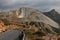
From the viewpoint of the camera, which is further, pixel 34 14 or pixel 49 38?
pixel 34 14

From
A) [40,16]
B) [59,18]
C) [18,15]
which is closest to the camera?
[40,16]

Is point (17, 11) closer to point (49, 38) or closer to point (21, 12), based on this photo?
point (21, 12)

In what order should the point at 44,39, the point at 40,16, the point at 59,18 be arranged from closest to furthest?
the point at 44,39
the point at 40,16
the point at 59,18

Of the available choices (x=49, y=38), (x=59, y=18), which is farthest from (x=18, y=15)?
(x=49, y=38)

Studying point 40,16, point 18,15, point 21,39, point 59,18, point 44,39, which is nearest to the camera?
point 21,39

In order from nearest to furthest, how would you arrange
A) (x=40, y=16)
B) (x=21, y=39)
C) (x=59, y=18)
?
(x=21, y=39) → (x=40, y=16) → (x=59, y=18)

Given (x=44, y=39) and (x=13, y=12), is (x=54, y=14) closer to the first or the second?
(x=13, y=12)

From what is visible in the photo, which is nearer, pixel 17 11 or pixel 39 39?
pixel 39 39

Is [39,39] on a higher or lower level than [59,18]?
higher

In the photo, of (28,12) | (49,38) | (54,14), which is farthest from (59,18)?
(49,38)
